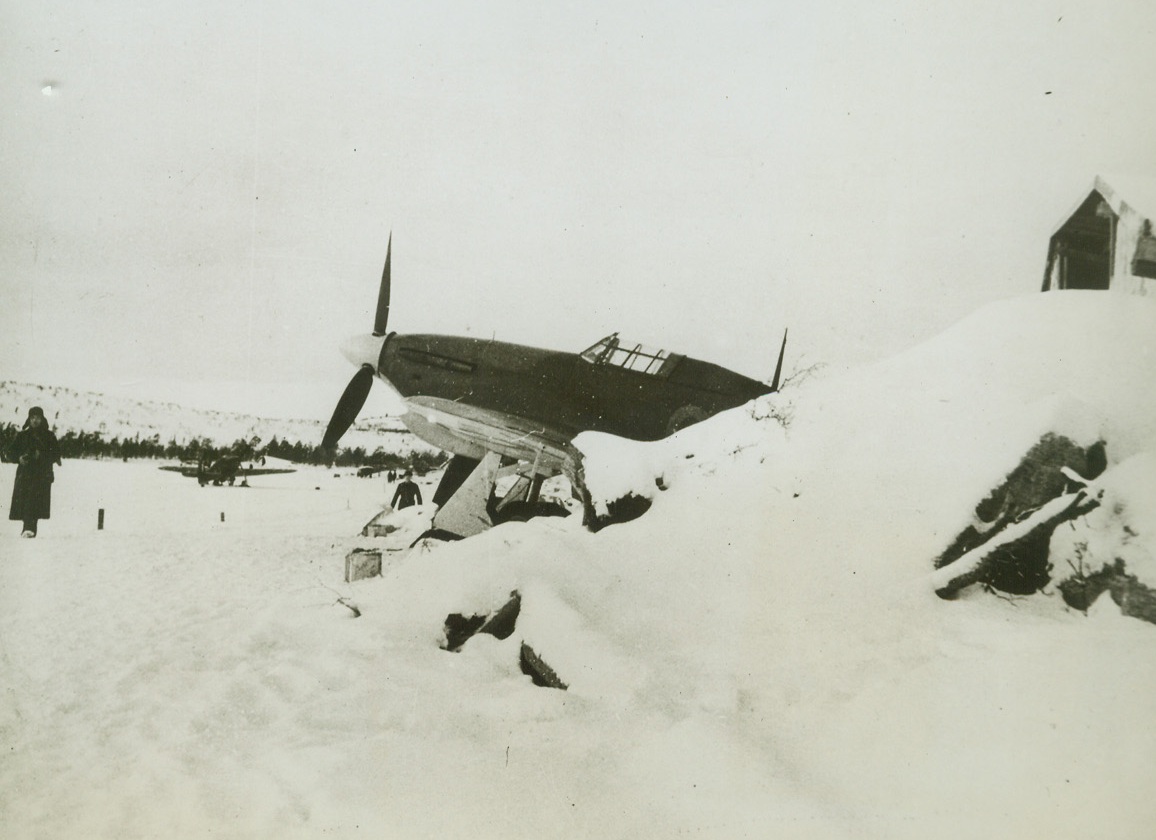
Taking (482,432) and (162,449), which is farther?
(482,432)

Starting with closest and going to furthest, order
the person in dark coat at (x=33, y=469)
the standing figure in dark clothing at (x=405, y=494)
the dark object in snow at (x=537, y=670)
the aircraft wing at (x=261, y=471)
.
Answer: the dark object in snow at (x=537, y=670), the person in dark coat at (x=33, y=469), the aircraft wing at (x=261, y=471), the standing figure in dark clothing at (x=405, y=494)

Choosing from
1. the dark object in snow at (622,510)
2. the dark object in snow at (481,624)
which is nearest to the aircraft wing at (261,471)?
the dark object in snow at (481,624)

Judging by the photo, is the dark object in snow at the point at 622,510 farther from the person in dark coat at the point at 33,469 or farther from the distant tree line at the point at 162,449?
the person in dark coat at the point at 33,469

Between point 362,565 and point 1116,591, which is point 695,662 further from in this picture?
point 362,565

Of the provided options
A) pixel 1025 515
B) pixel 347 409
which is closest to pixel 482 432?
pixel 347 409

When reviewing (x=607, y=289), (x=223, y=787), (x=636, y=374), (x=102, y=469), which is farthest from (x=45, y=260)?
(x=636, y=374)

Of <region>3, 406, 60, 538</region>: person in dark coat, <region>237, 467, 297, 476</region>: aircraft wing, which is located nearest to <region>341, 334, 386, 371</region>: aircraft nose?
<region>237, 467, 297, 476</region>: aircraft wing
